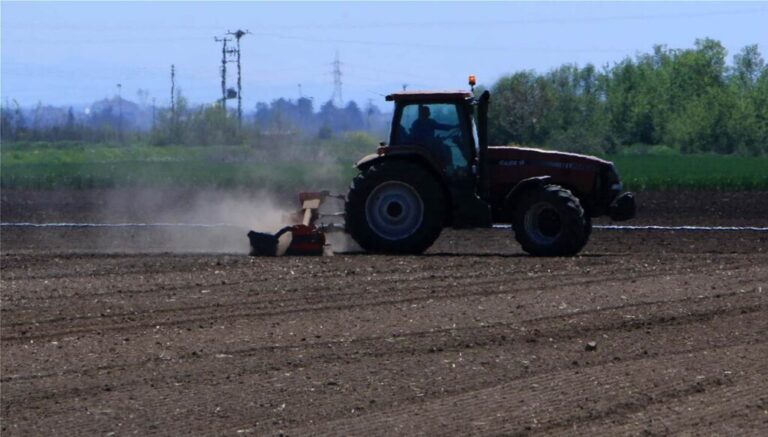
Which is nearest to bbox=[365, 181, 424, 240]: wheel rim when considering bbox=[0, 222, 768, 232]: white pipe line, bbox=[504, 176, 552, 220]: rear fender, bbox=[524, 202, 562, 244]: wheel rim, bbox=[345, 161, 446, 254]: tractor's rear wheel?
bbox=[345, 161, 446, 254]: tractor's rear wheel

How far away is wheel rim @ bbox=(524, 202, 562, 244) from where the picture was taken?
1602 centimetres

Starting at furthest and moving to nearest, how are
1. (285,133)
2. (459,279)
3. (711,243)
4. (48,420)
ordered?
1. (285,133)
2. (711,243)
3. (459,279)
4. (48,420)

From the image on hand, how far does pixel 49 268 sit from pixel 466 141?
5426mm

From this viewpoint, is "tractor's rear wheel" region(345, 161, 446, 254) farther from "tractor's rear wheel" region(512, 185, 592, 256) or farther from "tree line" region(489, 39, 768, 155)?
"tree line" region(489, 39, 768, 155)

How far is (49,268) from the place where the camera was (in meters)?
15.4

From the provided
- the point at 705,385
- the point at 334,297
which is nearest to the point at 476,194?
the point at 334,297

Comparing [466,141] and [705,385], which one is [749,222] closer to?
[466,141]

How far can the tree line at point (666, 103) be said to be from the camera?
151 ft

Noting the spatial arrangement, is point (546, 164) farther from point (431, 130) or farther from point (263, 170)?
point (263, 170)

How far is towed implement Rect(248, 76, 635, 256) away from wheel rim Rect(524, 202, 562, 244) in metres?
0.01

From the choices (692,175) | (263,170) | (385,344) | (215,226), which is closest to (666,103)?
(692,175)

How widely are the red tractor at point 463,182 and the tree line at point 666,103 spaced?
74.8 ft

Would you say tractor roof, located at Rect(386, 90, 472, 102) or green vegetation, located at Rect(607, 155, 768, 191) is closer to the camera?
tractor roof, located at Rect(386, 90, 472, 102)

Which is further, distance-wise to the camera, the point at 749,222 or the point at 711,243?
the point at 749,222
